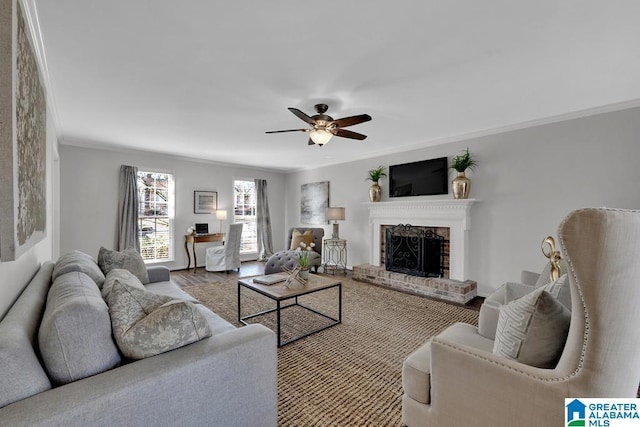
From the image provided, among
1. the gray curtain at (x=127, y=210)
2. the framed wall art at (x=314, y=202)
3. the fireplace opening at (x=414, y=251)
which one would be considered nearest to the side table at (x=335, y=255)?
the framed wall art at (x=314, y=202)

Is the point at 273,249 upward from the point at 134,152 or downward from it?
downward

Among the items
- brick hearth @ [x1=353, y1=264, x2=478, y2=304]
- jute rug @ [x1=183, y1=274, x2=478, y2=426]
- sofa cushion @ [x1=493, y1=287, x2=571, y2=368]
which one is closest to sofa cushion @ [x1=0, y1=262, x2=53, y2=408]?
jute rug @ [x1=183, y1=274, x2=478, y2=426]

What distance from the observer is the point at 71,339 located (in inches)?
38.3

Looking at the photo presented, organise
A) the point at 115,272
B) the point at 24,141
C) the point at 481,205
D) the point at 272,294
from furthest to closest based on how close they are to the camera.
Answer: the point at 481,205
the point at 272,294
the point at 115,272
the point at 24,141

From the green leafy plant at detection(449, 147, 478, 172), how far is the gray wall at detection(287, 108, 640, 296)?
98 mm

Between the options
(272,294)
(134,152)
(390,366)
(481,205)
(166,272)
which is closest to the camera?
(390,366)

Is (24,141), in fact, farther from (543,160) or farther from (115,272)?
(543,160)

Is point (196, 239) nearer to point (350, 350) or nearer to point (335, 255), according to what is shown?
point (335, 255)

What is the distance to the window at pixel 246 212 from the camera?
21.9ft

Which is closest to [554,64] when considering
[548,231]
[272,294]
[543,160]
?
[543,160]

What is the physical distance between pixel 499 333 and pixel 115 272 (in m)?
2.40

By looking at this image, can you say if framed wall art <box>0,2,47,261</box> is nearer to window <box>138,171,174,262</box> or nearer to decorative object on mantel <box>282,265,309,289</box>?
decorative object on mantel <box>282,265,309,289</box>

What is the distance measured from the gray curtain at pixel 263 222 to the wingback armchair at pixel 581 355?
19.5 ft

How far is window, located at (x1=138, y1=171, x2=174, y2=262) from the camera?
5.38 meters
